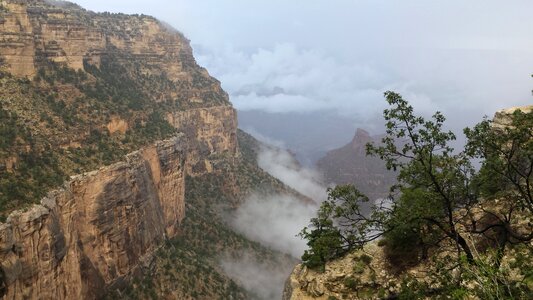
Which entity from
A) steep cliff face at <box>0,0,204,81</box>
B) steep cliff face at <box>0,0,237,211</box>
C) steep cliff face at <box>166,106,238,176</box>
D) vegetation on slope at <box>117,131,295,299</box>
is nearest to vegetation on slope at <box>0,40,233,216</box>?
steep cliff face at <box>0,0,237,211</box>

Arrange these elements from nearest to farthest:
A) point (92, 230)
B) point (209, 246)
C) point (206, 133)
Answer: point (92, 230), point (209, 246), point (206, 133)

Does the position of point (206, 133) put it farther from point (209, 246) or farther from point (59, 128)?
point (59, 128)

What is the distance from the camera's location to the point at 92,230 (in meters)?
53.8

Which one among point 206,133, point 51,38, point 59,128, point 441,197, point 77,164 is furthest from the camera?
point 206,133

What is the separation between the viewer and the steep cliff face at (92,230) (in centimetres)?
4047

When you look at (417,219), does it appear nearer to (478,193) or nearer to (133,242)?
(478,193)

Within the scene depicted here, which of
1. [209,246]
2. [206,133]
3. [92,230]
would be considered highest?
[92,230]

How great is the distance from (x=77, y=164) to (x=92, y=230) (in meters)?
7.96

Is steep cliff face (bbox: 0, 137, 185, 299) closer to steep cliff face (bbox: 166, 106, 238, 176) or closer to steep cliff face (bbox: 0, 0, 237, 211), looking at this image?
steep cliff face (bbox: 0, 0, 237, 211)

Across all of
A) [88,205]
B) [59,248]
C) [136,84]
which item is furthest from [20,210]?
[136,84]

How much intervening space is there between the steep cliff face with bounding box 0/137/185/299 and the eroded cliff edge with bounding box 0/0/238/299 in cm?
11

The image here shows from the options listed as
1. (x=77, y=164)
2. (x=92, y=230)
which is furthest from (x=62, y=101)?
(x=92, y=230)

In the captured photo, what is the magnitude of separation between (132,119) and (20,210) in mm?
33966

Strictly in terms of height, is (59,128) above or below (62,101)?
below
